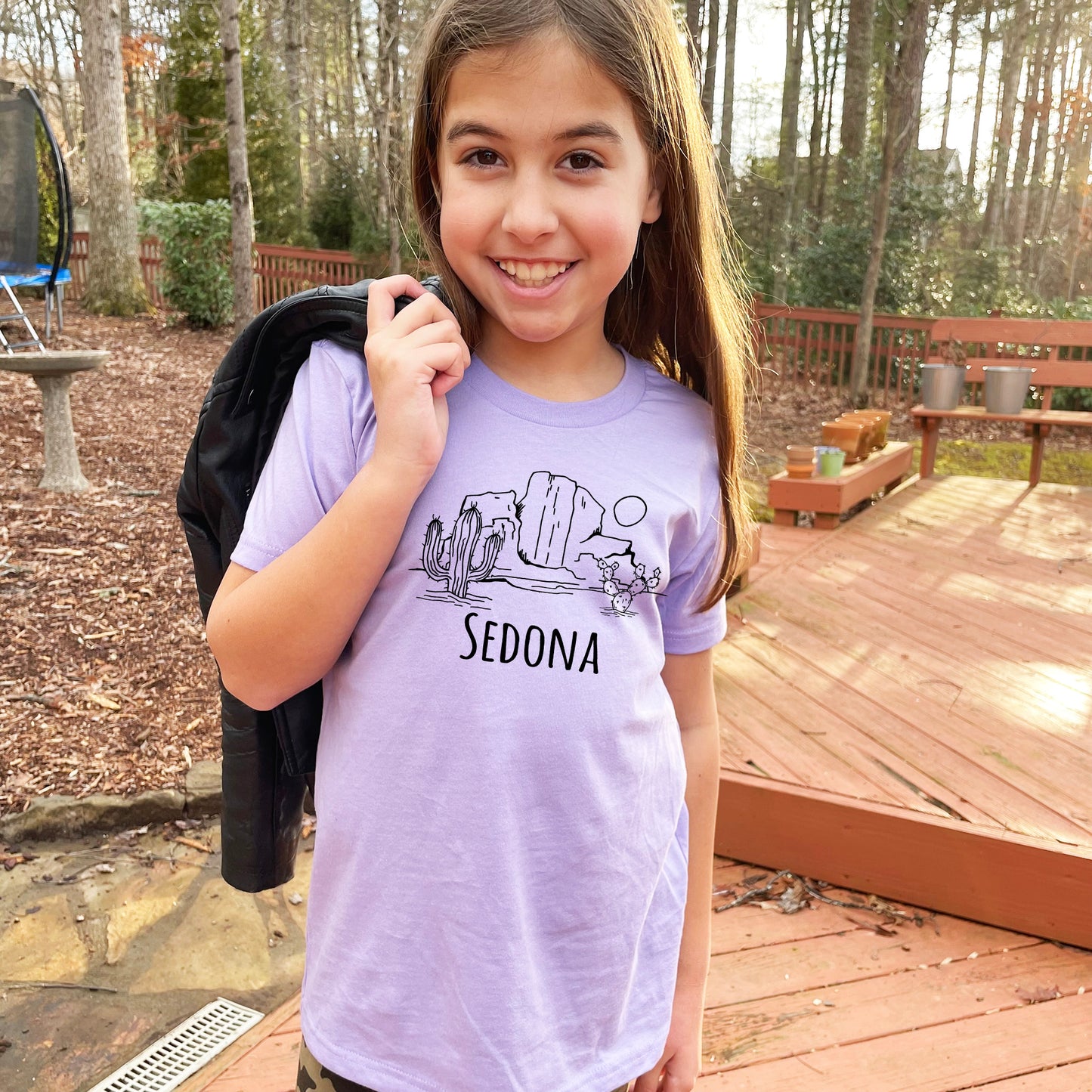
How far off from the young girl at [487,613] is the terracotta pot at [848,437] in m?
5.05

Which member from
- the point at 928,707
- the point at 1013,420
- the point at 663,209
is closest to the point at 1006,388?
the point at 1013,420

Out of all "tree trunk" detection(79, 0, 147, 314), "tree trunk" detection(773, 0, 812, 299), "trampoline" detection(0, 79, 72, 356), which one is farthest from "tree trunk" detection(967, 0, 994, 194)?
"trampoline" detection(0, 79, 72, 356)

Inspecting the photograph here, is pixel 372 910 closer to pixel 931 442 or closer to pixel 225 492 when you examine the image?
pixel 225 492

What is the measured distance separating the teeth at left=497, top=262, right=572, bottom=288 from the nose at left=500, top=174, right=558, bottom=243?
0.11 ft

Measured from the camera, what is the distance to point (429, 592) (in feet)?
3.31

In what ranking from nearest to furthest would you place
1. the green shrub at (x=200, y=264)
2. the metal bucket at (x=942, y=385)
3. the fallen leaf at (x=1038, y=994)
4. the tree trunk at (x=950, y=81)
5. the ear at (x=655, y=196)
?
the ear at (x=655, y=196)
the fallen leaf at (x=1038, y=994)
the metal bucket at (x=942, y=385)
the green shrub at (x=200, y=264)
the tree trunk at (x=950, y=81)

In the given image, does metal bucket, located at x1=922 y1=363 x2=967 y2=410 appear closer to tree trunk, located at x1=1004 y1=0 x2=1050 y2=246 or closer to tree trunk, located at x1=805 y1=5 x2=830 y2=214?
tree trunk, located at x1=805 y1=5 x2=830 y2=214

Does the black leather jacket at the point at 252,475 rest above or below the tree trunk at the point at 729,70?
below

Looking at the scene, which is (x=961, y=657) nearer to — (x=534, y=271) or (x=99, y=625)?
(x=534, y=271)

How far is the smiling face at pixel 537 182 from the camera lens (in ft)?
3.31

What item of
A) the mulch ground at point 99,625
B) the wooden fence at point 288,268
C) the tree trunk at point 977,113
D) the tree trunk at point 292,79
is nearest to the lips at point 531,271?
the mulch ground at point 99,625

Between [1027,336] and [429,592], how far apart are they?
8600 mm

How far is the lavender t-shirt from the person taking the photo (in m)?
1.00

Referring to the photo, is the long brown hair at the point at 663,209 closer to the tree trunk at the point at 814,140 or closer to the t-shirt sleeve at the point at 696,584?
the t-shirt sleeve at the point at 696,584
